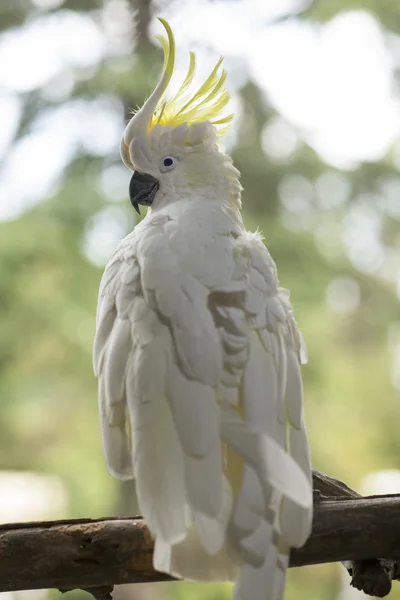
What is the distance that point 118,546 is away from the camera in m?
1.25

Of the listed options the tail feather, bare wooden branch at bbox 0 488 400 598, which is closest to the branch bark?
bare wooden branch at bbox 0 488 400 598

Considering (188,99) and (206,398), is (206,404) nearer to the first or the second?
(206,398)

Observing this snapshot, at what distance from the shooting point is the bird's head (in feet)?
4.88

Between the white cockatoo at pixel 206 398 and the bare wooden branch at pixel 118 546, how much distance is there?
113mm

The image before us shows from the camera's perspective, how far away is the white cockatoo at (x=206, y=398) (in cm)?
111

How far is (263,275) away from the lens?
1325 millimetres

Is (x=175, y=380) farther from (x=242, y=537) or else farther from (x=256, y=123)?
(x=256, y=123)

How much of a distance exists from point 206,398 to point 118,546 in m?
0.36

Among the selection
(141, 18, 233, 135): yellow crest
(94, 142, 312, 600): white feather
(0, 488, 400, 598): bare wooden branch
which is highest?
(141, 18, 233, 135): yellow crest

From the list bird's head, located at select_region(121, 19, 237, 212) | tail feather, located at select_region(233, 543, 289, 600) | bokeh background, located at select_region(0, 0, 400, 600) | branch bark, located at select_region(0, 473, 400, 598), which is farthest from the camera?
bokeh background, located at select_region(0, 0, 400, 600)

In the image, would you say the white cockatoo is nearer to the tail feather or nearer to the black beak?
the tail feather

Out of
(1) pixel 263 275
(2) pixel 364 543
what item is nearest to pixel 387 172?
(1) pixel 263 275

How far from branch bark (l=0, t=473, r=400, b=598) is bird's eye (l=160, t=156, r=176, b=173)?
775 millimetres

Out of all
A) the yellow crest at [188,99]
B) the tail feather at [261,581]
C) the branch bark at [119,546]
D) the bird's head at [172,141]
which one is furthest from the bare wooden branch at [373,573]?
the yellow crest at [188,99]
